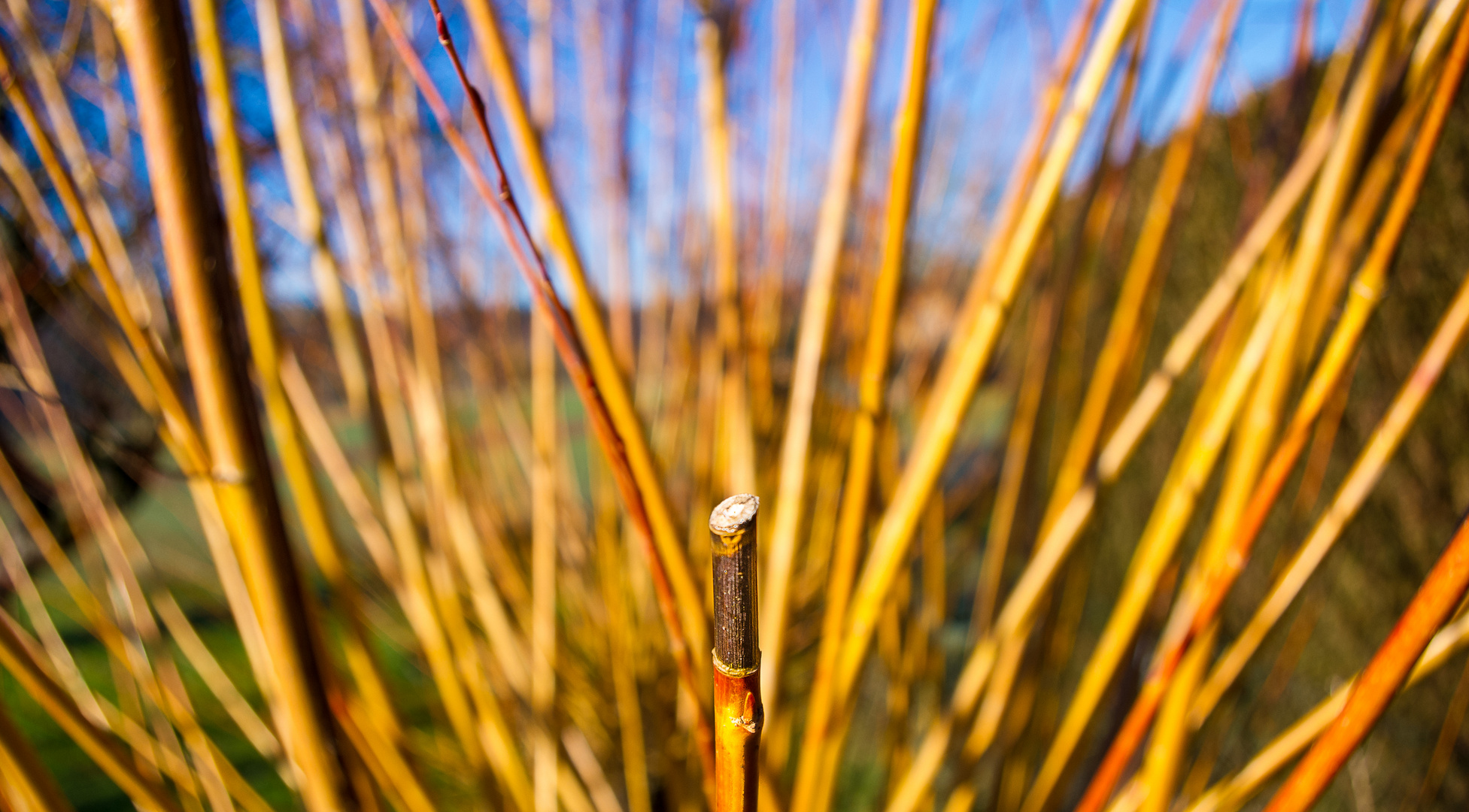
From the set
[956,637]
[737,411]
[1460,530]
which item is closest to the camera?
→ [1460,530]

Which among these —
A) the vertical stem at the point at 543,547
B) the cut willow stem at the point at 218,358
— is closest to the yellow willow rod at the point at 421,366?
the vertical stem at the point at 543,547

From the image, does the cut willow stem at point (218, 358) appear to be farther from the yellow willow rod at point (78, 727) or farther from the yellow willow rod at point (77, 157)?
the yellow willow rod at point (77, 157)

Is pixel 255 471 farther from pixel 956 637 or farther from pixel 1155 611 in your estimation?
pixel 956 637

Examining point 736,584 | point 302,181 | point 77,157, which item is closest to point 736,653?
point 736,584

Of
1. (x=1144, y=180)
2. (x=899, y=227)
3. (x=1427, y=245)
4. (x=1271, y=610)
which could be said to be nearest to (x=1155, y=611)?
(x=1271, y=610)

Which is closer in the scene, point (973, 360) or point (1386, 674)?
point (1386, 674)

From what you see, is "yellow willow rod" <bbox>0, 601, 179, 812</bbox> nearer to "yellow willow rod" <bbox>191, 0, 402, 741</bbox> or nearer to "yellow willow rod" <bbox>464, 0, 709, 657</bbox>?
"yellow willow rod" <bbox>191, 0, 402, 741</bbox>

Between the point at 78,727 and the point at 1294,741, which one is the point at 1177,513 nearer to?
the point at 1294,741
